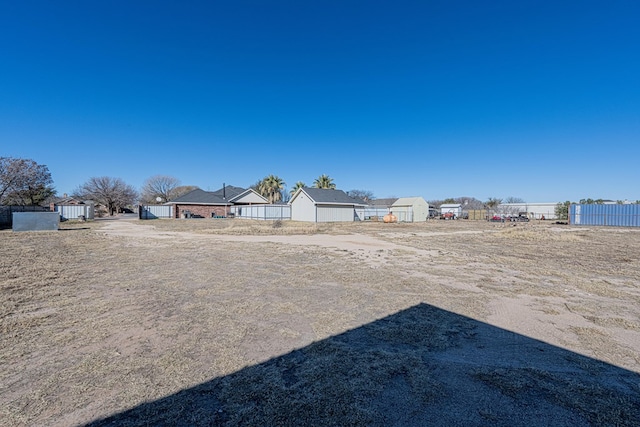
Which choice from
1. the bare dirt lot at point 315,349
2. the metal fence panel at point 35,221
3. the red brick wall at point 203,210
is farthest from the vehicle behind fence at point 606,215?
the metal fence panel at point 35,221

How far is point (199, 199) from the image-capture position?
40.8m

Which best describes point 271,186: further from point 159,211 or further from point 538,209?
point 538,209

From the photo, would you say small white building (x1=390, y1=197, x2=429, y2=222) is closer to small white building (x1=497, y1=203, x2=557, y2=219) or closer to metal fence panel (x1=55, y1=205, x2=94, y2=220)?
small white building (x1=497, y1=203, x2=557, y2=219)

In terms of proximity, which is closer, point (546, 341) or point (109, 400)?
point (109, 400)

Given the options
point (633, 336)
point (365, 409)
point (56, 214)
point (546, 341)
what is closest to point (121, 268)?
point (365, 409)

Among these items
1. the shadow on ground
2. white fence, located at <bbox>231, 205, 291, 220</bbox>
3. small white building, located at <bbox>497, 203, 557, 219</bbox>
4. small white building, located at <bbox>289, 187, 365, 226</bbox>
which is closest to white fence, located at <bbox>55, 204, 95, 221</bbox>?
white fence, located at <bbox>231, 205, 291, 220</bbox>

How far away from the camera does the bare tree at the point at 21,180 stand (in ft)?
89.0

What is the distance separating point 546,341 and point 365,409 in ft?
9.13

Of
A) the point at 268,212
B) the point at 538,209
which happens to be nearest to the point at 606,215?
the point at 538,209

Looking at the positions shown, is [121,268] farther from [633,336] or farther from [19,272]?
[633,336]

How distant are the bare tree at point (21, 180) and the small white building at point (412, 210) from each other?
4310cm

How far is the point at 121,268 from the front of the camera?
727cm

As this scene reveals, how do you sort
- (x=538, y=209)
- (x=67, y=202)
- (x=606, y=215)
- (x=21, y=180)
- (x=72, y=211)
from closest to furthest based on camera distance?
(x=21, y=180), (x=606, y=215), (x=72, y=211), (x=67, y=202), (x=538, y=209)

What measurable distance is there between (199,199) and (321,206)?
19929 mm
